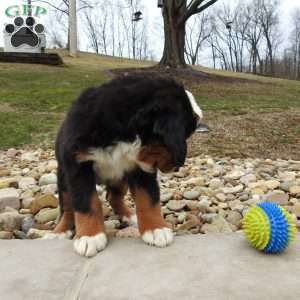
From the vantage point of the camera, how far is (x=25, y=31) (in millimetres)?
23234

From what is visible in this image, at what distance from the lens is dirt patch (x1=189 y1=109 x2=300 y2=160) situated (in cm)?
617

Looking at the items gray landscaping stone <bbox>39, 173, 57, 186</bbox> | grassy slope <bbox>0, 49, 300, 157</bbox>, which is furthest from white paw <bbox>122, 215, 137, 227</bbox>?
grassy slope <bbox>0, 49, 300, 157</bbox>

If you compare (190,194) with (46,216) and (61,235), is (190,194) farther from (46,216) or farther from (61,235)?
(61,235)

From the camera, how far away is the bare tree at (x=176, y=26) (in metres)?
17.3

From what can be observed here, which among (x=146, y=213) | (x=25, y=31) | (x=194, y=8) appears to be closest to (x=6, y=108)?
(x=146, y=213)

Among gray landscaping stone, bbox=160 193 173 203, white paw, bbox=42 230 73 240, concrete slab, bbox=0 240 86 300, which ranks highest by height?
concrete slab, bbox=0 240 86 300

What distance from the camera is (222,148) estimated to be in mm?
6316

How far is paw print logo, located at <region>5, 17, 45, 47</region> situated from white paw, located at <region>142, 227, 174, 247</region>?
Answer: 855 inches

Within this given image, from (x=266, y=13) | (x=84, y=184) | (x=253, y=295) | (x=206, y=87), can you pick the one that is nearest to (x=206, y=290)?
(x=253, y=295)

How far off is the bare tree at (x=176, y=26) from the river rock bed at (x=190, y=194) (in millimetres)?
12003

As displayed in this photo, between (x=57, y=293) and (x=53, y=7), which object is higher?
(x=53, y=7)

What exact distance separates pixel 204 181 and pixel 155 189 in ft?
7.16

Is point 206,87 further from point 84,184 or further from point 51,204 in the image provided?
point 84,184

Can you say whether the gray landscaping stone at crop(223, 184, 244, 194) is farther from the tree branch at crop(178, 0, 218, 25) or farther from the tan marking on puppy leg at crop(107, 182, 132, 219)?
the tree branch at crop(178, 0, 218, 25)
